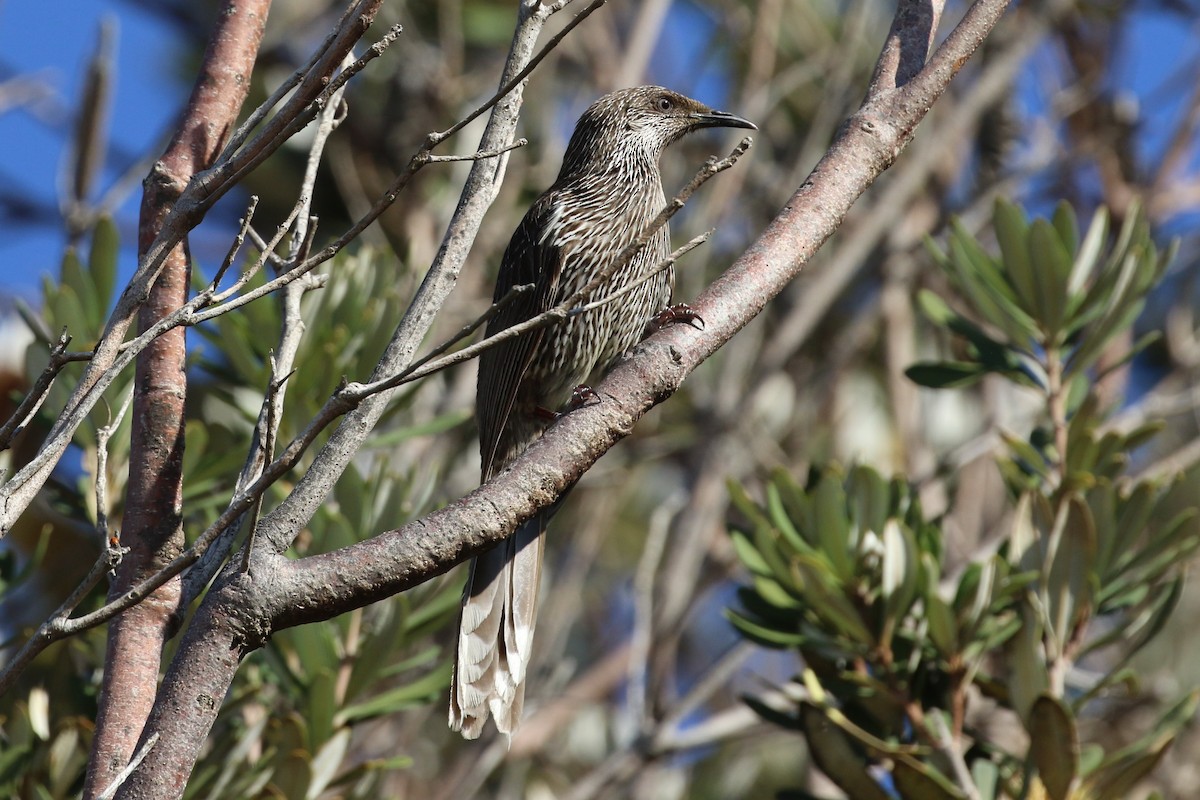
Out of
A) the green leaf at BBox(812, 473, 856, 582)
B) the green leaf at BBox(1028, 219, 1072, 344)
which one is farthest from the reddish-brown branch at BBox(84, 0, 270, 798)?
the green leaf at BBox(1028, 219, 1072, 344)

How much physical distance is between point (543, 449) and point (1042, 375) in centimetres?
169

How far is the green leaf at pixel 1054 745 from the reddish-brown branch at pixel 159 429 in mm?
1558

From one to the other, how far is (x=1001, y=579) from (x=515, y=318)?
147 cm

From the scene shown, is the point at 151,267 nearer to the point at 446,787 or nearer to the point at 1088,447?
the point at 1088,447

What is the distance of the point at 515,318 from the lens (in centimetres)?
346

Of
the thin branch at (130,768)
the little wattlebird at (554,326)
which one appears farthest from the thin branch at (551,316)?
the little wattlebird at (554,326)

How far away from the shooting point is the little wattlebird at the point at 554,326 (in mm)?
2766

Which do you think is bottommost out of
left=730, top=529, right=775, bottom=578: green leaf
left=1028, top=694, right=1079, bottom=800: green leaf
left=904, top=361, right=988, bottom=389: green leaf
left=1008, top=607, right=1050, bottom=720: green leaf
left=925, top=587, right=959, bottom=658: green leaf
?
left=1028, top=694, right=1079, bottom=800: green leaf

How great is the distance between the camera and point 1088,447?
9.26 ft

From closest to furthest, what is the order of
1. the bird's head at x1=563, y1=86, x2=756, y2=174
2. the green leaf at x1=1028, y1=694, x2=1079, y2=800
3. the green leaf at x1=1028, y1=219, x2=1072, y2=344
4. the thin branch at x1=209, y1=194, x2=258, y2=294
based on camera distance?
the thin branch at x1=209, y1=194, x2=258, y2=294
the green leaf at x1=1028, y1=694, x2=1079, y2=800
the green leaf at x1=1028, y1=219, x2=1072, y2=344
the bird's head at x1=563, y1=86, x2=756, y2=174

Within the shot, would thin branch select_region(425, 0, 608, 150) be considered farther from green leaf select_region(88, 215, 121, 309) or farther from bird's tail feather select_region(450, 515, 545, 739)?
green leaf select_region(88, 215, 121, 309)

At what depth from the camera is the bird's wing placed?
3.32 metres

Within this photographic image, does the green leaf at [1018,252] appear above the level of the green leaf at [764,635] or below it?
above

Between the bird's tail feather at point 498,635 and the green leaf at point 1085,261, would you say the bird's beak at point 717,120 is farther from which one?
the bird's tail feather at point 498,635
